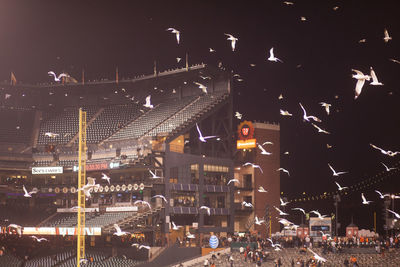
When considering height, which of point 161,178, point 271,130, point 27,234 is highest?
point 271,130

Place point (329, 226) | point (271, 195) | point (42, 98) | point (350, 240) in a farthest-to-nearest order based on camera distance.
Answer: point (42, 98)
point (271, 195)
point (329, 226)
point (350, 240)

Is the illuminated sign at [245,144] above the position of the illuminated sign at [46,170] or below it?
above

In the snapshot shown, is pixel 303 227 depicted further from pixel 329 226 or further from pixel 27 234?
pixel 27 234

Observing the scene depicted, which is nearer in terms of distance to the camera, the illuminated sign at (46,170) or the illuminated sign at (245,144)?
the illuminated sign at (245,144)

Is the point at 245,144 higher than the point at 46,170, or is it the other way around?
the point at 245,144

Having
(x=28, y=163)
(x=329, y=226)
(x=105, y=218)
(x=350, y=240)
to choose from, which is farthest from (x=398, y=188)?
(x=28, y=163)

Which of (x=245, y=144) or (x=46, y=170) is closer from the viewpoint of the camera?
(x=245, y=144)

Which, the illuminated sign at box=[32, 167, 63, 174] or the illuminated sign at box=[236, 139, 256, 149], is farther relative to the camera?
the illuminated sign at box=[32, 167, 63, 174]

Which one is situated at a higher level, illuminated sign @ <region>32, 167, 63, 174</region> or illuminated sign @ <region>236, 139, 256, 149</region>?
illuminated sign @ <region>236, 139, 256, 149</region>
